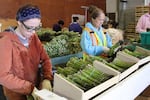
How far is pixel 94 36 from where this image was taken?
310 cm

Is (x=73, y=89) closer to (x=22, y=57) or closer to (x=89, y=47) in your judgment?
(x=22, y=57)

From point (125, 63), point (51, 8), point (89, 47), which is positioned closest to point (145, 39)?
point (89, 47)

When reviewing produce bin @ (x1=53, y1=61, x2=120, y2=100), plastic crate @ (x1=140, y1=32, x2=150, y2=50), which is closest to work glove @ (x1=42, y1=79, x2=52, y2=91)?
produce bin @ (x1=53, y1=61, x2=120, y2=100)

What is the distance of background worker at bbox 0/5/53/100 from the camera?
183cm

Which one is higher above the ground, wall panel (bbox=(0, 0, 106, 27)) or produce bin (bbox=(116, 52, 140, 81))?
wall panel (bbox=(0, 0, 106, 27))

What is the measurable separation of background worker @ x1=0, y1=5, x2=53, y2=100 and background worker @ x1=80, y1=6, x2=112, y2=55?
2.89 feet

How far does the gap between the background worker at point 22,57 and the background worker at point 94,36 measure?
2.89 feet

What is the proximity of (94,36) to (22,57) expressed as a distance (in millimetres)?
1232

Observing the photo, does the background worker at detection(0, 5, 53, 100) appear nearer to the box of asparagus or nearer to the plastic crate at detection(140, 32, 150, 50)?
the box of asparagus

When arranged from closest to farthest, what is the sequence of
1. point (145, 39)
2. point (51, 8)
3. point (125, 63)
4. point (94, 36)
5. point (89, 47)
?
1. point (125, 63)
2. point (89, 47)
3. point (94, 36)
4. point (145, 39)
5. point (51, 8)

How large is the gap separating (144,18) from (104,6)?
5.95 meters

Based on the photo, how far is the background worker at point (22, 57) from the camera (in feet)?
6.00

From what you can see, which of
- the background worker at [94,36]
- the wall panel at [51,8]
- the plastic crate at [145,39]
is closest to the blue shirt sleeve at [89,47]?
the background worker at [94,36]

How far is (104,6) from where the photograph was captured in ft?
37.5
